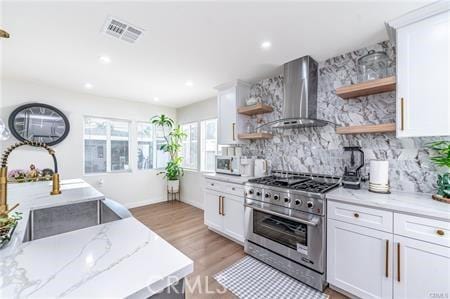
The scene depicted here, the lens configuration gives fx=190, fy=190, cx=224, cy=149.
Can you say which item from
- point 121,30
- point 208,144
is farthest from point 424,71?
point 208,144

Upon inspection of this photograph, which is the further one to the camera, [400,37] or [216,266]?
[216,266]

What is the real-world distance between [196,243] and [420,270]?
2406 millimetres

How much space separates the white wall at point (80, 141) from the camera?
10.9ft

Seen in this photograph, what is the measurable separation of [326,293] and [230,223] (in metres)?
1.39

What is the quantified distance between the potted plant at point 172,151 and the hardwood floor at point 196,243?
60cm

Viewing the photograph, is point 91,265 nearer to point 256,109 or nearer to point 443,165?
point 443,165

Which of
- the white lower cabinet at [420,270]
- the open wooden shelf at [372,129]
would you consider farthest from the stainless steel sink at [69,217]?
the open wooden shelf at [372,129]

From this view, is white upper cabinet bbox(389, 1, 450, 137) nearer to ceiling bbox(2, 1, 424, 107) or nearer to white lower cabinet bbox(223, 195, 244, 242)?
ceiling bbox(2, 1, 424, 107)

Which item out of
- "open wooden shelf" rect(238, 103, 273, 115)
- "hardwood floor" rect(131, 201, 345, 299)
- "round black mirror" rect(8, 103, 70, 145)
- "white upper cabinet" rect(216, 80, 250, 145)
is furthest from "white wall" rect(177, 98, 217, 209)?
"round black mirror" rect(8, 103, 70, 145)

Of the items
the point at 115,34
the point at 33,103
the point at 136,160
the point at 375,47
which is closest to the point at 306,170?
the point at 375,47

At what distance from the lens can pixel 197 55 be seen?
2430mm

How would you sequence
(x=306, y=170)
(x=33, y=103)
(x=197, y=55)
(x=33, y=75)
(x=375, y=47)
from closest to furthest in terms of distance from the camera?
(x=375, y=47) → (x=197, y=55) → (x=306, y=170) → (x=33, y=75) → (x=33, y=103)

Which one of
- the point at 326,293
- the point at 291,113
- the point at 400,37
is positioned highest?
the point at 400,37

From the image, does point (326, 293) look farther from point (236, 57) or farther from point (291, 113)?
point (236, 57)
